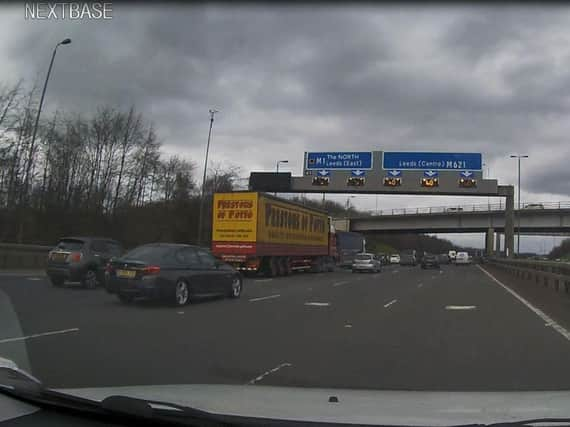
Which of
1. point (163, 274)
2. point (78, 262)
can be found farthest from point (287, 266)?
point (163, 274)

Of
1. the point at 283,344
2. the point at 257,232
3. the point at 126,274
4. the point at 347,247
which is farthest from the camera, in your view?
the point at 347,247

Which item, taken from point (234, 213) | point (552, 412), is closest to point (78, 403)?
point (552, 412)

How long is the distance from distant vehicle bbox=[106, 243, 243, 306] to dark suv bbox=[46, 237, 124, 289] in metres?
3.51

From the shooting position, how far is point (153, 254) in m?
12.5

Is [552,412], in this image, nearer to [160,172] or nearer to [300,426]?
[300,426]

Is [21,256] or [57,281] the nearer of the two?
[57,281]

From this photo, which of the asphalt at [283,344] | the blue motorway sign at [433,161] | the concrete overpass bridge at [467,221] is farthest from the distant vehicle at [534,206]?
the asphalt at [283,344]

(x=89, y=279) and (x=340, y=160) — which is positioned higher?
(x=340, y=160)

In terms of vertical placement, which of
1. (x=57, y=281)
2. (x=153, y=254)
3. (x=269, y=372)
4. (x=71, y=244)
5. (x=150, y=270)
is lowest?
(x=269, y=372)

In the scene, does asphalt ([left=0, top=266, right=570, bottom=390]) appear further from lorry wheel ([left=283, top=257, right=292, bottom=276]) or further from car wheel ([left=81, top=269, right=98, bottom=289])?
lorry wheel ([left=283, top=257, right=292, bottom=276])

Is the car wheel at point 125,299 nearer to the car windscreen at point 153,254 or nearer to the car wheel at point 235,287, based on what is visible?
the car windscreen at point 153,254

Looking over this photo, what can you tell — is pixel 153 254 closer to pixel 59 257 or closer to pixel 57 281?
pixel 59 257

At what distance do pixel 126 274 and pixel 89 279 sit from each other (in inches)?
196

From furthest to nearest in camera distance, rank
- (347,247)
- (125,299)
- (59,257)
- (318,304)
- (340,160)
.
Result: (347,247)
(340,160)
(59,257)
(318,304)
(125,299)
